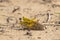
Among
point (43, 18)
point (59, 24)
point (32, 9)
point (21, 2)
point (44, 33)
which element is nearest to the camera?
point (44, 33)

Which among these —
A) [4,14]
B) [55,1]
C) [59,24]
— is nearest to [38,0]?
[55,1]

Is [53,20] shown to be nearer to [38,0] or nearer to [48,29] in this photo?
[48,29]

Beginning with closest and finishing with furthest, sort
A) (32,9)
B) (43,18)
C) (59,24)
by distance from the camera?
(59,24)
(43,18)
(32,9)

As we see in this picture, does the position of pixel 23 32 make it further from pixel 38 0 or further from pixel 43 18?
pixel 38 0

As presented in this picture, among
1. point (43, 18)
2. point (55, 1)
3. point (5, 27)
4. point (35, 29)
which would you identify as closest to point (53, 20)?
point (43, 18)

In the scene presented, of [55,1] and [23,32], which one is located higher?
[55,1]

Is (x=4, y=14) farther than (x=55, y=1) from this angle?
No
